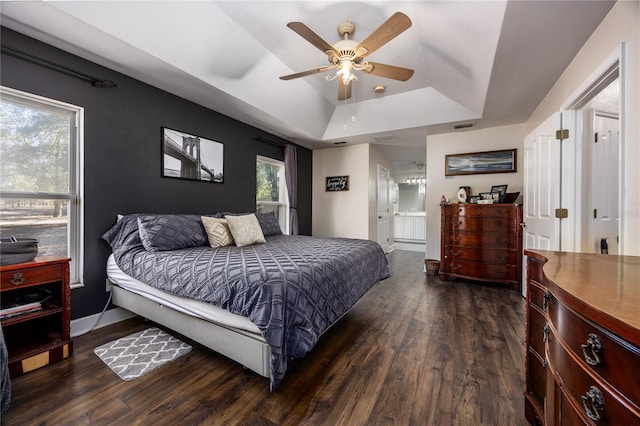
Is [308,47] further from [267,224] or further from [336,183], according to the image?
[336,183]

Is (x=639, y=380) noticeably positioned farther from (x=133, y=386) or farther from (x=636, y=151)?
(x=133, y=386)

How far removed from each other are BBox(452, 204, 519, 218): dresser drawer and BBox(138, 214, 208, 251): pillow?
11.7 feet

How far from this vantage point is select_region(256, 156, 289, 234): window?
180 inches

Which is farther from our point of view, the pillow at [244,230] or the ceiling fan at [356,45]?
the pillow at [244,230]

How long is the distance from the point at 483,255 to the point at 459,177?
1368 millimetres

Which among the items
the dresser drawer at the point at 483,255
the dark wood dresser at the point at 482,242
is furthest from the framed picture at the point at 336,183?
the dresser drawer at the point at 483,255

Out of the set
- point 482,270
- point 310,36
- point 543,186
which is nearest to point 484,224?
point 482,270

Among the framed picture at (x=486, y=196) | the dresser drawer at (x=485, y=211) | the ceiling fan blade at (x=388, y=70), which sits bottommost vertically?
the dresser drawer at (x=485, y=211)

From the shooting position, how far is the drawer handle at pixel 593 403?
0.58 m

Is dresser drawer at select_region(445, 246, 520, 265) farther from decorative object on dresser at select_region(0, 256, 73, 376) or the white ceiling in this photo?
decorative object on dresser at select_region(0, 256, 73, 376)

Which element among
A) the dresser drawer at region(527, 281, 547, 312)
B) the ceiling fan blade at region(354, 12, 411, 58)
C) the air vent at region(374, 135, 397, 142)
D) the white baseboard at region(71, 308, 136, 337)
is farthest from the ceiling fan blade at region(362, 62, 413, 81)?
the white baseboard at region(71, 308, 136, 337)

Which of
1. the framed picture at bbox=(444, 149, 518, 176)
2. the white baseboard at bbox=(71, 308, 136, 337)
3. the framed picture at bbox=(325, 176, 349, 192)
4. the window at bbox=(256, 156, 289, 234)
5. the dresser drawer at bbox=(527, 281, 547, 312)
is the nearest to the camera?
the dresser drawer at bbox=(527, 281, 547, 312)

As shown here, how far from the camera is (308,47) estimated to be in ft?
9.50

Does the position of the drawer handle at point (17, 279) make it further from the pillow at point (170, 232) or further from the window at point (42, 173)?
the pillow at point (170, 232)
